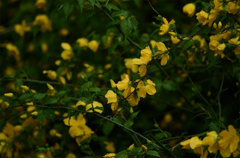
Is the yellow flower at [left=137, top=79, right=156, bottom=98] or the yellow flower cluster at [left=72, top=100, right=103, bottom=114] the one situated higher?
the yellow flower at [left=137, top=79, right=156, bottom=98]

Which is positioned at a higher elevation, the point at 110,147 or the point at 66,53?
the point at 66,53

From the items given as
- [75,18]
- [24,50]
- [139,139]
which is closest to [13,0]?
[24,50]

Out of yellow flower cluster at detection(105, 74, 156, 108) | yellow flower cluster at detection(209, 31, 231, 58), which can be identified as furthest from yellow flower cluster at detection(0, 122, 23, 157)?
yellow flower cluster at detection(209, 31, 231, 58)

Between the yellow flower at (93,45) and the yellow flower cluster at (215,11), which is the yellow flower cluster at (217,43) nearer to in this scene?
the yellow flower cluster at (215,11)

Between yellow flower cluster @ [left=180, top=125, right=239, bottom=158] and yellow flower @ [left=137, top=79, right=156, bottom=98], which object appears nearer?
yellow flower cluster @ [left=180, top=125, right=239, bottom=158]

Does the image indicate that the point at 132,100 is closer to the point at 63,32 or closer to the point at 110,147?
the point at 110,147

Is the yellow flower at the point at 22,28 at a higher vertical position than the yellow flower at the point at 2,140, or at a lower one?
higher

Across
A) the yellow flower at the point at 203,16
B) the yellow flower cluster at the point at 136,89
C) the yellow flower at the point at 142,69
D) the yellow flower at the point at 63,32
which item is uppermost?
the yellow flower at the point at 203,16

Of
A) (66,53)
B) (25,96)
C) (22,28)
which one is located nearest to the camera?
(25,96)

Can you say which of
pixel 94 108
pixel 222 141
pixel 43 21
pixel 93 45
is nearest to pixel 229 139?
pixel 222 141

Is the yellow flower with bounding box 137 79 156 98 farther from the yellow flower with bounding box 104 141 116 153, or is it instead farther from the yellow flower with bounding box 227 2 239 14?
the yellow flower with bounding box 104 141 116 153

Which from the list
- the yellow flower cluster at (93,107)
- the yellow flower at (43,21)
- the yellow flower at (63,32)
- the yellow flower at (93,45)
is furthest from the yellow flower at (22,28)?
the yellow flower cluster at (93,107)

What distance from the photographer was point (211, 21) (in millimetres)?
1333

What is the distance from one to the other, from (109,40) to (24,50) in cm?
121
